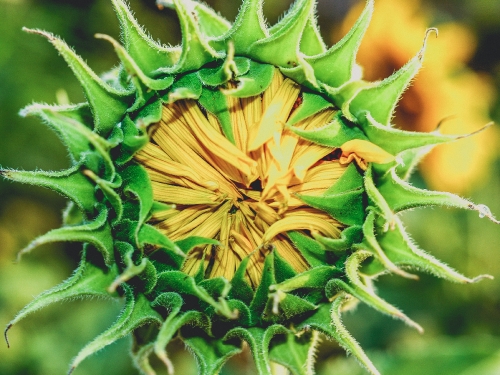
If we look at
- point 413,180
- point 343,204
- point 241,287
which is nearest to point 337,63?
point 343,204

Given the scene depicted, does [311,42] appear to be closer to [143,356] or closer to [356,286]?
[356,286]

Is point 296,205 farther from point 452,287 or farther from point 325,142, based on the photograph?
point 452,287

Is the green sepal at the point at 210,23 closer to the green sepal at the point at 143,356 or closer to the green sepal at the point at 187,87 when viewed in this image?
the green sepal at the point at 187,87

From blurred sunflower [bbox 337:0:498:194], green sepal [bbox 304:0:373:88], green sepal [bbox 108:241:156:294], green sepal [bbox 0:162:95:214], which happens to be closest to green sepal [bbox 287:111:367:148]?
green sepal [bbox 304:0:373:88]

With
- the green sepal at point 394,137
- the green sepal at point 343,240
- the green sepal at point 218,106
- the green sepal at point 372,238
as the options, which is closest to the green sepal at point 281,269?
the green sepal at point 343,240

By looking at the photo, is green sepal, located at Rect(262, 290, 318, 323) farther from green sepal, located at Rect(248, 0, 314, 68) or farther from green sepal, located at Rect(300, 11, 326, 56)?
green sepal, located at Rect(300, 11, 326, 56)
